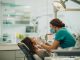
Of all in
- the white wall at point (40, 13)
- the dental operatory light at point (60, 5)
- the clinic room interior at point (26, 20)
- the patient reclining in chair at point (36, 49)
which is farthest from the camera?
the white wall at point (40, 13)

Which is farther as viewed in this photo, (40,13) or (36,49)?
(40,13)

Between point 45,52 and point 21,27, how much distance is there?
224 cm

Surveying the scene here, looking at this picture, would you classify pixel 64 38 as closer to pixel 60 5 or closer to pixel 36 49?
pixel 36 49

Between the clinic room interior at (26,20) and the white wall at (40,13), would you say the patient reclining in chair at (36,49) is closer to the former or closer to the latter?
the clinic room interior at (26,20)

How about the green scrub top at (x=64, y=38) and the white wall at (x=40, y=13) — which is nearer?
the green scrub top at (x=64, y=38)

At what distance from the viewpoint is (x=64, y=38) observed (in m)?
3.40

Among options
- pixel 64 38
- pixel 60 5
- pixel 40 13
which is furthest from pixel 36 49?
pixel 40 13

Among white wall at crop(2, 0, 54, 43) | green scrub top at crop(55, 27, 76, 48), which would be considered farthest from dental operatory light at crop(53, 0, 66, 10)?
white wall at crop(2, 0, 54, 43)

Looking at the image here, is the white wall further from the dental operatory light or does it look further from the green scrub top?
the green scrub top

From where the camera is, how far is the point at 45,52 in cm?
319

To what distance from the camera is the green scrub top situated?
11.0ft

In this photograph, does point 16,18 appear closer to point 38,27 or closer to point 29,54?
point 38,27

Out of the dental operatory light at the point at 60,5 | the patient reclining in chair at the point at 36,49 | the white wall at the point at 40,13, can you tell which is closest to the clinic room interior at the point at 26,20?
the white wall at the point at 40,13

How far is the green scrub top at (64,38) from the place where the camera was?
336 cm
